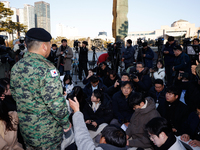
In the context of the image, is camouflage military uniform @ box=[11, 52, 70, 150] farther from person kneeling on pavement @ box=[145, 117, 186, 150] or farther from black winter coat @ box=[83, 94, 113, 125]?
black winter coat @ box=[83, 94, 113, 125]

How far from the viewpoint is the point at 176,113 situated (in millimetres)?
2248

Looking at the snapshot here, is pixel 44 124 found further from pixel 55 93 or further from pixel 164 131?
pixel 164 131

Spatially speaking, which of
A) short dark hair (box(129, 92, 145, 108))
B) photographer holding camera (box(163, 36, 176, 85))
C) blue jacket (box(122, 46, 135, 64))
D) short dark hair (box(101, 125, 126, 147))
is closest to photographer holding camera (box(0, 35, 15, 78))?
short dark hair (box(129, 92, 145, 108))

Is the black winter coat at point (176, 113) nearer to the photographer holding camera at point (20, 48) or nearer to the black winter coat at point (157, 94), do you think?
the black winter coat at point (157, 94)

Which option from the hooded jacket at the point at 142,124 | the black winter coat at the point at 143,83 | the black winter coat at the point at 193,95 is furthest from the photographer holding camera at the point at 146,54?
the hooded jacket at the point at 142,124

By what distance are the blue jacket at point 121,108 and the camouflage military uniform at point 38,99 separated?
5.29 feet

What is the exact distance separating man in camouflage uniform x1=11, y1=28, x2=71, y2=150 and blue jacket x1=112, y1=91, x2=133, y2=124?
1607 millimetres

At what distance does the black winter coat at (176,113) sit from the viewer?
221 cm

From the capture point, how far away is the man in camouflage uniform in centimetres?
115

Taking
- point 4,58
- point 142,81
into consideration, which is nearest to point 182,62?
point 142,81

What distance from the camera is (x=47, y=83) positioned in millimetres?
1145

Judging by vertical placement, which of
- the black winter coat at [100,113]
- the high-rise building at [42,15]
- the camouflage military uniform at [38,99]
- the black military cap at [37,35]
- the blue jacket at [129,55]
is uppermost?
the high-rise building at [42,15]

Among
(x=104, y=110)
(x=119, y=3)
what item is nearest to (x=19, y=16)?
(x=119, y=3)

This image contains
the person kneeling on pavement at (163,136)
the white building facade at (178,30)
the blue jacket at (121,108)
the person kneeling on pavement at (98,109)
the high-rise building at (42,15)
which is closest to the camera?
the person kneeling on pavement at (163,136)
